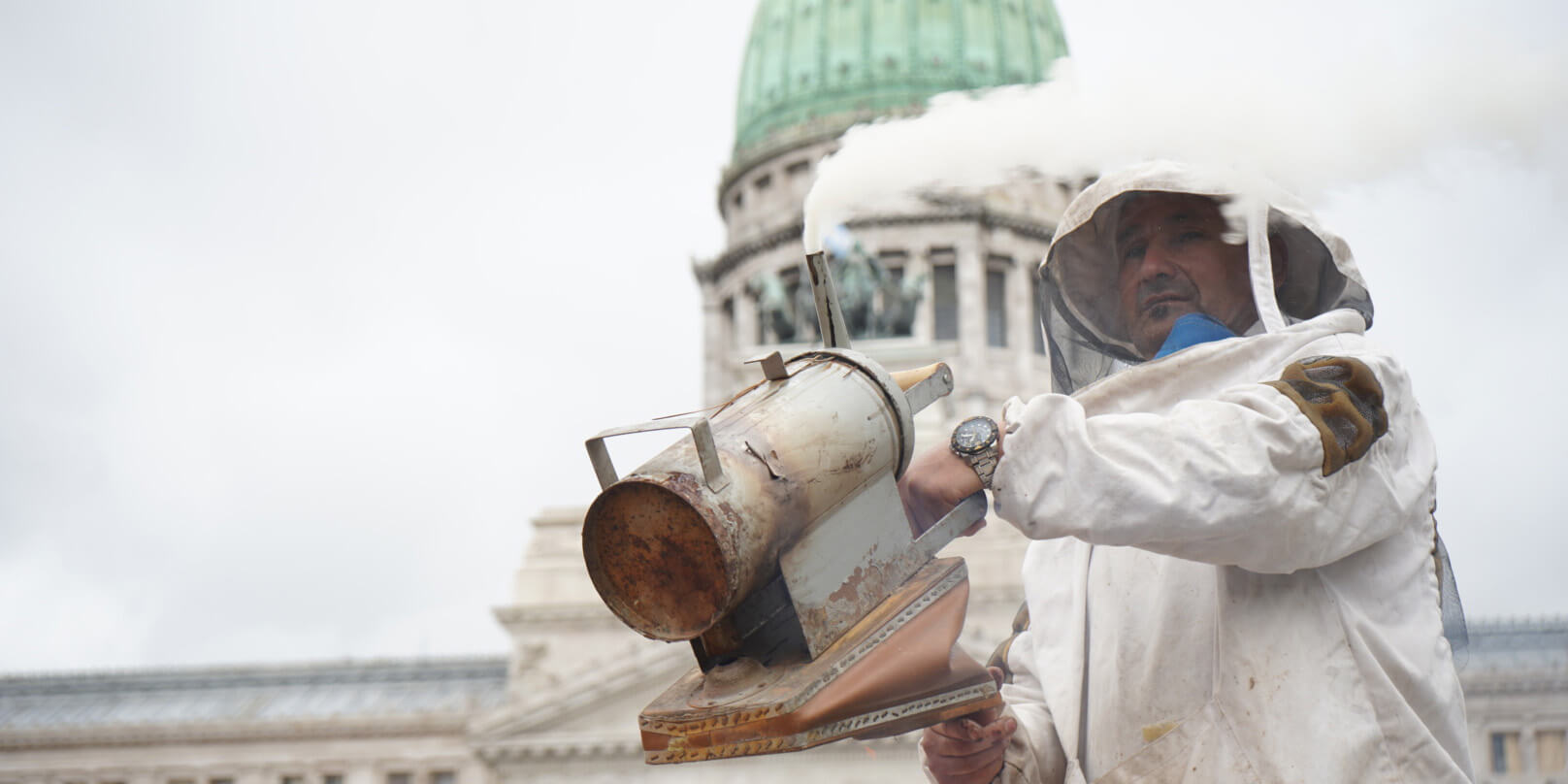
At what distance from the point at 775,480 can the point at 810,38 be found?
170 ft

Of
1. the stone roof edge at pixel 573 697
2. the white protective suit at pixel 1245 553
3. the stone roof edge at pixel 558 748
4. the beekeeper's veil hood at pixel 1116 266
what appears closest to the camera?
the white protective suit at pixel 1245 553

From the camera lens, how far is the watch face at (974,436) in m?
3.31

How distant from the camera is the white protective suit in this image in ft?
10.4

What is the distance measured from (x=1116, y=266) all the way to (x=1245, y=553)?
1.21 metres

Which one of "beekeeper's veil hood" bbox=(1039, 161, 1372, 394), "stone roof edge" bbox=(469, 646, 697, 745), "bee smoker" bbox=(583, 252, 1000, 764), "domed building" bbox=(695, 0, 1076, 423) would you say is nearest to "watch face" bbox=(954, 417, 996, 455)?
"bee smoker" bbox=(583, 252, 1000, 764)

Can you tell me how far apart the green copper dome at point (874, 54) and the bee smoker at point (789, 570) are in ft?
157

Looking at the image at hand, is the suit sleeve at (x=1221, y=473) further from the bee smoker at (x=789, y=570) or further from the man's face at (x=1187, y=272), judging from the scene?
→ the man's face at (x=1187, y=272)

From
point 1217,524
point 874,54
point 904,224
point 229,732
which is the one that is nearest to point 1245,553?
point 1217,524

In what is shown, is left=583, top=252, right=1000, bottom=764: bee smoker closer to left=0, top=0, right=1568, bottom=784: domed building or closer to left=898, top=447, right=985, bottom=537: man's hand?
left=898, top=447, right=985, bottom=537: man's hand

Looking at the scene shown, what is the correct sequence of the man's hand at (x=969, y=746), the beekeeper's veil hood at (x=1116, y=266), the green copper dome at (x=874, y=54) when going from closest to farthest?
the man's hand at (x=969, y=746) < the beekeeper's veil hood at (x=1116, y=266) < the green copper dome at (x=874, y=54)

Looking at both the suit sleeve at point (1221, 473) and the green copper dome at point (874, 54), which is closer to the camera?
the suit sleeve at point (1221, 473)

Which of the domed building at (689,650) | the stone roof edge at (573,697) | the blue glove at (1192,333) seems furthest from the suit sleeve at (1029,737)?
the stone roof edge at (573,697)

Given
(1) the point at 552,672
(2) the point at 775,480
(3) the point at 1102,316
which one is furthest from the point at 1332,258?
(1) the point at 552,672

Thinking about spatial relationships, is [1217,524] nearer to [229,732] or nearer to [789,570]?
[789,570]
